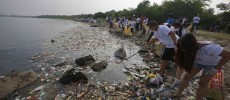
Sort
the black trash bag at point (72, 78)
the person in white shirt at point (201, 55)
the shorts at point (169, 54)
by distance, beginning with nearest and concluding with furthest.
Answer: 1. the person in white shirt at point (201, 55)
2. the shorts at point (169, 54)
3. the black trash bag at point (72, 78)

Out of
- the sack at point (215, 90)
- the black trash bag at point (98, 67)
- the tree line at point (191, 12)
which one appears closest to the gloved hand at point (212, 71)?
the sack at point (215, 90)

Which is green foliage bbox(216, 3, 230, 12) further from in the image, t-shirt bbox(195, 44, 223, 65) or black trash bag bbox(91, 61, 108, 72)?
t-shirt bbox(195, 44, 223, 65)

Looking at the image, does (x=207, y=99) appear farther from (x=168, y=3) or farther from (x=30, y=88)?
(x=168, y=3)

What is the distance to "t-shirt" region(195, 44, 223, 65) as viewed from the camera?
3771 mm

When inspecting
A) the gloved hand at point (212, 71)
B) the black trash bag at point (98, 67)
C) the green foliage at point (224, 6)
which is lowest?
the black trash bag at point (98, 67)

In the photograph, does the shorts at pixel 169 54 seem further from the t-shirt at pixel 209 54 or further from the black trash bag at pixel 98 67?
the black trash bag at pixel 98 67

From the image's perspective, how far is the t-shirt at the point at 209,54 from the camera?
148 inches

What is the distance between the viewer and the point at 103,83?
24.5ft

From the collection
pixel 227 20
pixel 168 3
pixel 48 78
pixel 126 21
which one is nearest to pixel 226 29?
pixel 227 20

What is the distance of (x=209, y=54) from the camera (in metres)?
3.86

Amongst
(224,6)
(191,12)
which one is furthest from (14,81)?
(191,12)

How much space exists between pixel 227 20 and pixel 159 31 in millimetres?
24632

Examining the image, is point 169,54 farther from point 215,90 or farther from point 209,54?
point 209,54

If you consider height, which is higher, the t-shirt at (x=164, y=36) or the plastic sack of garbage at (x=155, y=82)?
the t-shirt at (x=164, y=36)
